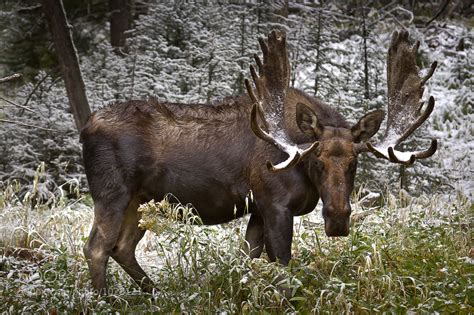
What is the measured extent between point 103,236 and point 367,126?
2744 millimetres

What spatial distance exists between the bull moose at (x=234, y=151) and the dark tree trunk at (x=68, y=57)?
17.5 ft

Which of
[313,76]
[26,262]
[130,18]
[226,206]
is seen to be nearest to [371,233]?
[226,206]

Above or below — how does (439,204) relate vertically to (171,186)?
below

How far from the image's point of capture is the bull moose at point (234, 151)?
6.64m

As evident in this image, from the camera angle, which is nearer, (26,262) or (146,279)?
(146,279)

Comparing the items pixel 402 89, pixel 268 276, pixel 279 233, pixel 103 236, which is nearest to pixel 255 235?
pixel 279 233

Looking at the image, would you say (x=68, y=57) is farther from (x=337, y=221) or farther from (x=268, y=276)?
(x=337, y=221)

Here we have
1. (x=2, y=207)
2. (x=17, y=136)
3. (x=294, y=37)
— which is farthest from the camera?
(x=294, y=37)

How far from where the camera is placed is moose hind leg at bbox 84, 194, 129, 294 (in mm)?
6891


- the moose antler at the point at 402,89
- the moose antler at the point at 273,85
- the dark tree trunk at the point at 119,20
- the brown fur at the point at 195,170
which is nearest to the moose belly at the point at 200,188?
the brown fur at the point at 195,170

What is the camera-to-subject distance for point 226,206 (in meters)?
7.06

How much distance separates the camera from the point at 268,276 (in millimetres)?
6246

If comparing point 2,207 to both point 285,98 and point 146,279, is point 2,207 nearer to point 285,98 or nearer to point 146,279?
point 146,279

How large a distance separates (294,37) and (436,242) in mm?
8510
